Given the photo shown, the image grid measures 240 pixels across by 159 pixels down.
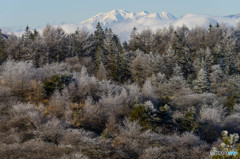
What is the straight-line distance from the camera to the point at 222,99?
3575 centimetres

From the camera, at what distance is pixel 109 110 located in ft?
73.7

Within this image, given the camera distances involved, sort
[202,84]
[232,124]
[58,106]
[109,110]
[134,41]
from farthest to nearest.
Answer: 1. [134,41]
2. [202,84]
3. [232,124]
4. [109,110]
5. [58,106]

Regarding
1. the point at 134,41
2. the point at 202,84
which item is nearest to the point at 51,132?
the point at 202,84

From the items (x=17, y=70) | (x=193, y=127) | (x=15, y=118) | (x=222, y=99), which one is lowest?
(x=222, y=99)

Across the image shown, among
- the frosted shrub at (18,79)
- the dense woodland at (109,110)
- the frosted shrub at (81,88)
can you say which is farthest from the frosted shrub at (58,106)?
the frosted shrub at (18,79)

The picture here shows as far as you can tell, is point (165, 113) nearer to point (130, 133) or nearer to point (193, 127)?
point (193, 127)

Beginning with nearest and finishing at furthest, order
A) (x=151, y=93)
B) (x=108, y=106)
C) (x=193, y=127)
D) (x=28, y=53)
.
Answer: (x=193, y=127) < (x=108, y=106) < (x=151, y=93) < (x=28, y=53)

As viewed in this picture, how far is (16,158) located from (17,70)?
598 inches

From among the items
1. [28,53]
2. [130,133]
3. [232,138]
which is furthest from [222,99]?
[28,53]

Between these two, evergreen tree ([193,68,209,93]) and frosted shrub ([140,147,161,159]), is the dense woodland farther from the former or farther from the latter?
evergreen tree ([193,68,209,93])

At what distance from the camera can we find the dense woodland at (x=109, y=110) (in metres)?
15.2

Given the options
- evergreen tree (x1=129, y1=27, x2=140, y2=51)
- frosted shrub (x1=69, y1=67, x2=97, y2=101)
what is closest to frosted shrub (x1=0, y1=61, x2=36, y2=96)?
frosted shrub (x1=69, y1=67, x2=97, y2=101)

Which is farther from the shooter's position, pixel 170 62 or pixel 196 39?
→ pixel 196 39

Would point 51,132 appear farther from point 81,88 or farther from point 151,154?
point 81,88
